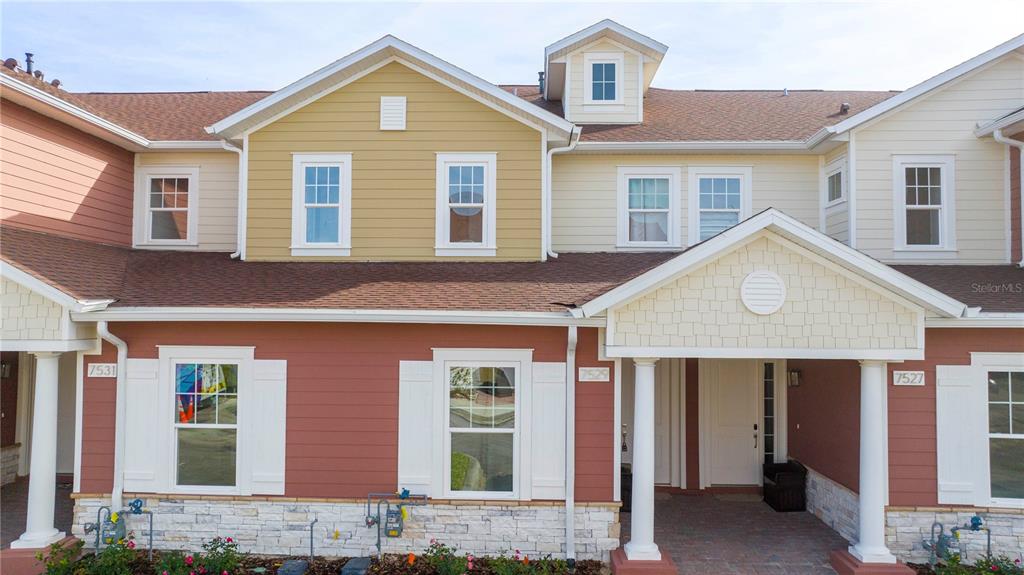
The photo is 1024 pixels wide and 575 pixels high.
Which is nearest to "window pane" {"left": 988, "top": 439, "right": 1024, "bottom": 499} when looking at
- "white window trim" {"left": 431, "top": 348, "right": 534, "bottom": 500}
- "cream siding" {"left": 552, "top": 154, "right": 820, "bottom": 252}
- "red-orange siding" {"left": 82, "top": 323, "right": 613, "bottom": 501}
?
"cream siding" {"left": 552, "top": 154, "right": 820, "bottom": 252}

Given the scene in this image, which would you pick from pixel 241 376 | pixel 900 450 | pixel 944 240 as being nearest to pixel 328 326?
pixel 241 376

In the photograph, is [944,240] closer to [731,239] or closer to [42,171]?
[731,239]

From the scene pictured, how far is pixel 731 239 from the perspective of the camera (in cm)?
743

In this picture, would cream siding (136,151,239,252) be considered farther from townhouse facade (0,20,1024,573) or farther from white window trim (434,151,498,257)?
white window trim (434,151,498,257)

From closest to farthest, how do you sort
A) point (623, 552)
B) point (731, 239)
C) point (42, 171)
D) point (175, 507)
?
point (731, 239)
point (623, 552)
point (175, 507)
point (42, 171)

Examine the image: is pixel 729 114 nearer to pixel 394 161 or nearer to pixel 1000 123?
pixel 1000 123

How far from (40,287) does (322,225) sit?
3799 millimetres

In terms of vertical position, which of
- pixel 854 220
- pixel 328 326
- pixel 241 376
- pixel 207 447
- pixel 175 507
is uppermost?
pixel 854 220

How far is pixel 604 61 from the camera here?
11836mm

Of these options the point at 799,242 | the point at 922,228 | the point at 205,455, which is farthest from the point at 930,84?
the point at 205,455

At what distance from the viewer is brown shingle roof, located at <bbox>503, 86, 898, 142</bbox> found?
11.1 meters

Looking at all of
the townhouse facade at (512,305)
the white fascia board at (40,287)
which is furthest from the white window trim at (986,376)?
the white fascia board at (40,287)

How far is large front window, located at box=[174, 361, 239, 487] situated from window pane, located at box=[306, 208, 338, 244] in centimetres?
255

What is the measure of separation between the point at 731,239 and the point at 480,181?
432cm
